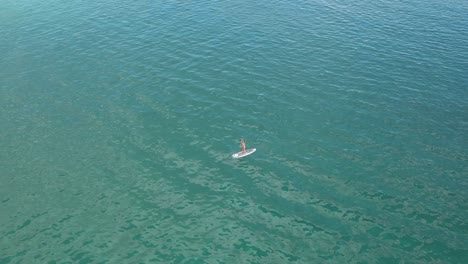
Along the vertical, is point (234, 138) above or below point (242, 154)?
above

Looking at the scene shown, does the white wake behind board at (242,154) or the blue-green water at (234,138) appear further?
the white wake behind board at (242,154)

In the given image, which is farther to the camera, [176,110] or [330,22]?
[330,22]

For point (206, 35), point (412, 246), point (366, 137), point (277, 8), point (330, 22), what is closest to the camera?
point (412, 246)

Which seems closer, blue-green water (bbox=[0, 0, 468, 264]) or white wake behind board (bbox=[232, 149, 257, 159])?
blue-green water (bbox=[0, 0, 468, 264])

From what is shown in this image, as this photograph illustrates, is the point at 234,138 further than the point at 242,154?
Yes

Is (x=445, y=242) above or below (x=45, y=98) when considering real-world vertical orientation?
below

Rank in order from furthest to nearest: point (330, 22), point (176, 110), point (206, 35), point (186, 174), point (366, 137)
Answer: point (330, 22)
point (206, 35)
point (176, 110)
point (366, 137)
point (186, 174)

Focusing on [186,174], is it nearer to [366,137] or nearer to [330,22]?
[366,137]

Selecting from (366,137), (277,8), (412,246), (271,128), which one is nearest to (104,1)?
(277,8)
